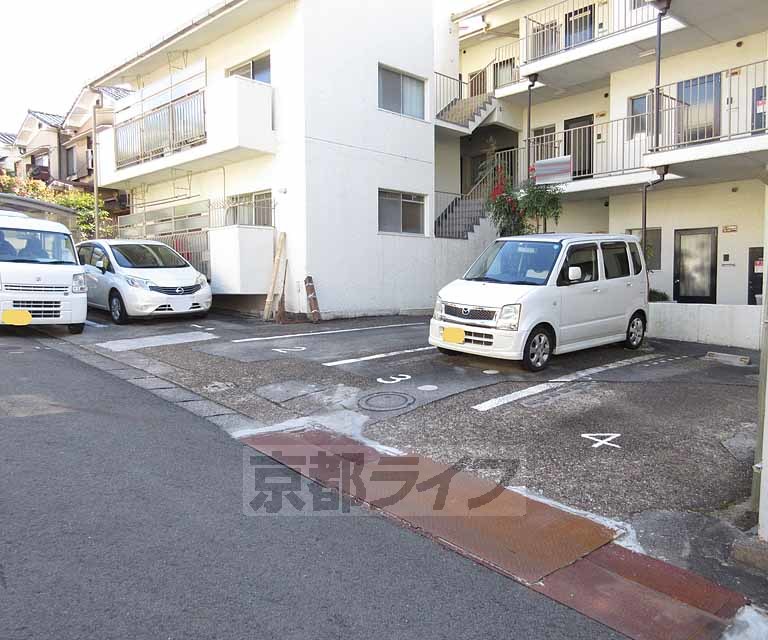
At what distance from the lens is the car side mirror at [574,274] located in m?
8.68

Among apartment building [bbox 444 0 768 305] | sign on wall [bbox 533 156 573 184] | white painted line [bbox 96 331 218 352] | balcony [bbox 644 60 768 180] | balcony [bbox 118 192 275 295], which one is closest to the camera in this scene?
white painted line [bbox 96 331 218 352]

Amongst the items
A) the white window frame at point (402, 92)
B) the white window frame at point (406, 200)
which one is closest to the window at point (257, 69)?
the white window frame at point (402, 92)

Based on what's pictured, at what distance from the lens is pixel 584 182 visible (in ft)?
49.2

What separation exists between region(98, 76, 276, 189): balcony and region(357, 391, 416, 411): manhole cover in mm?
8818

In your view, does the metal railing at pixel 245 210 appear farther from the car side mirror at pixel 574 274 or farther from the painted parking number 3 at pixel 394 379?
the car side mirror at pixel 574 274

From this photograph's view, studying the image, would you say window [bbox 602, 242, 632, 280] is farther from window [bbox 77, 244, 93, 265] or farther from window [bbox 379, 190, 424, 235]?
window [bbox 77, 244, 93, 265]

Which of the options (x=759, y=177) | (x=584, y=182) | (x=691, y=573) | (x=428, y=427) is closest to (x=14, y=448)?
(x=428, y=427)

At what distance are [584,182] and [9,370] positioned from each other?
1277cm

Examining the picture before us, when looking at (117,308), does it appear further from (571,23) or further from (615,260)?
(571,23)

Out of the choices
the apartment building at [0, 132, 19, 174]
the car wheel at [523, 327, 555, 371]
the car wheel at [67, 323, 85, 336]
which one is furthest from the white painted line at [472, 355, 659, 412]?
the apartment building at [0, 132, 19, 174]

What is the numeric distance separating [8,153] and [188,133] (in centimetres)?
3150

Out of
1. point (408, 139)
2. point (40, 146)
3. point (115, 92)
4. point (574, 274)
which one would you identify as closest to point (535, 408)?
point (574, 274)

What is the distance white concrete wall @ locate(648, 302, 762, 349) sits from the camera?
35.9 feet

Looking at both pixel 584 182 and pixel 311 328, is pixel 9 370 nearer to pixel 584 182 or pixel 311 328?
pixel 311 328
